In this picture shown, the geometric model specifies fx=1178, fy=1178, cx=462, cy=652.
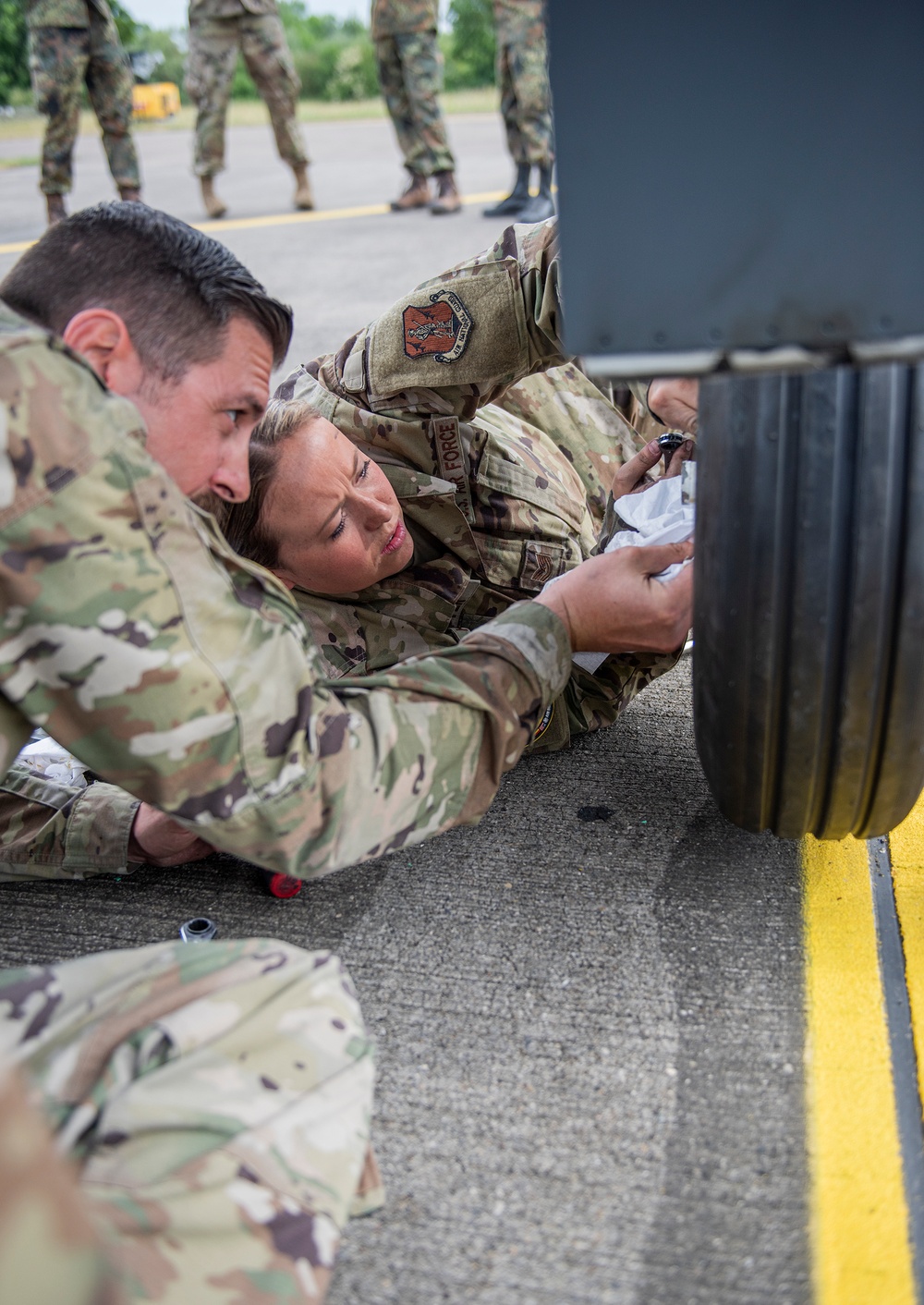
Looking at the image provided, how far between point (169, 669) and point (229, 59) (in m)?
7.04

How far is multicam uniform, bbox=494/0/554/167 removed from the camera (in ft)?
21.2

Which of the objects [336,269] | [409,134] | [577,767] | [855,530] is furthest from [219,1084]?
[409,134]

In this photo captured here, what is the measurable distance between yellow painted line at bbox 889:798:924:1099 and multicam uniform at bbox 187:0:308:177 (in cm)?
654

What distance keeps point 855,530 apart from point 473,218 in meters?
6.44

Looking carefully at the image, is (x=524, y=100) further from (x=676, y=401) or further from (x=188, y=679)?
(x=188, y=679)

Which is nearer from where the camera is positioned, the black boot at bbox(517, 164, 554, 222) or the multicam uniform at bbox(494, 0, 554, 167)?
the multicam uniform at bbox(494, 0, 554, 167)

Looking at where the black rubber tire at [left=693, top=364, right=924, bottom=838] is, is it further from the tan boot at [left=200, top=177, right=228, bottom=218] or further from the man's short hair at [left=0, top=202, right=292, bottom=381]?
the tan boot at [left=200, top=177, right=228, bottom=218]

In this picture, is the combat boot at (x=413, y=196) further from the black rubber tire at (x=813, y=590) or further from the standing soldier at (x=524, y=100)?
the black rubber tire at (x=813, y=590)

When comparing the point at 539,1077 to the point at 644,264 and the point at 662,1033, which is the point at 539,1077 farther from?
the point at 644,264

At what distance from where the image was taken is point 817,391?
1.07 m

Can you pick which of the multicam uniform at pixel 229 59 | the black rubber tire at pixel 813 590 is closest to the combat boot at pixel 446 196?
the multicam uniform at pixel 229 59

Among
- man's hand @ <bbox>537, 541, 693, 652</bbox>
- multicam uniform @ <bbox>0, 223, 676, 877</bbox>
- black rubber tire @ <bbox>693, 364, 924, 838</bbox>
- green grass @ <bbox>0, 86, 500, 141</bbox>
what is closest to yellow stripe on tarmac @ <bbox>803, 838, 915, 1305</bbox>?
black rubber tire @ <bbox>693, 364, 924, 838</bbox>

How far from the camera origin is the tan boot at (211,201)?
7.69 metres

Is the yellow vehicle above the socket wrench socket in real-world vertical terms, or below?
above
